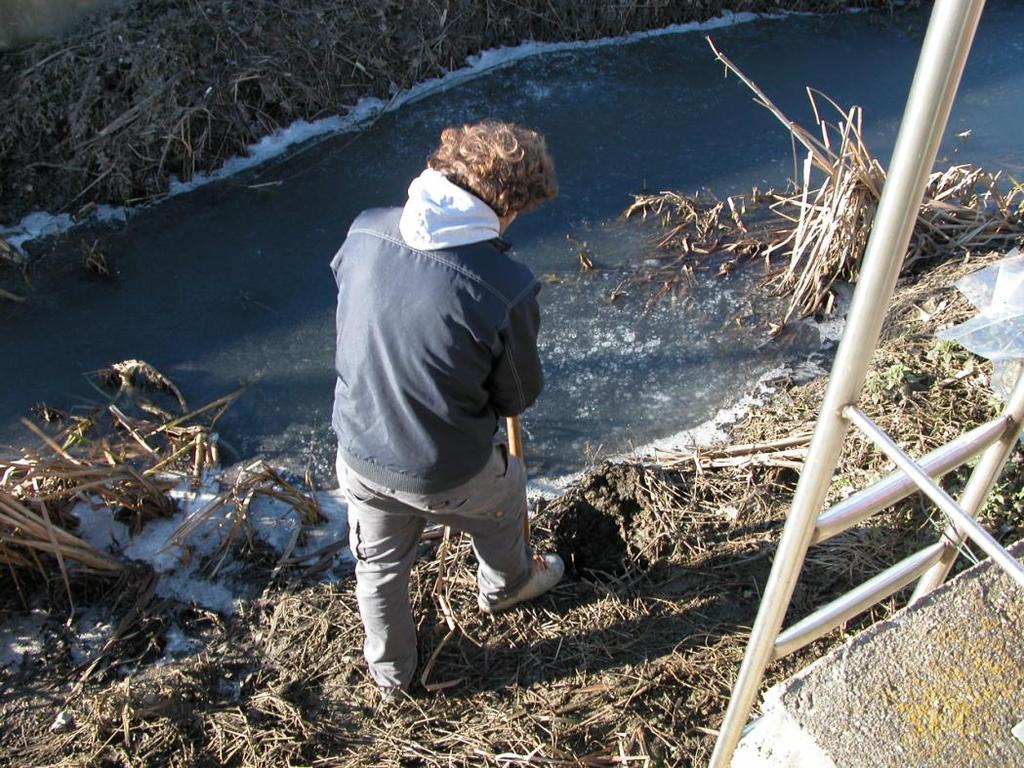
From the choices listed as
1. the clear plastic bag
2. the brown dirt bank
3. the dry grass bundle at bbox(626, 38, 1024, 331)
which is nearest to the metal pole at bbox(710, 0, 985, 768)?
the clear plastic bag

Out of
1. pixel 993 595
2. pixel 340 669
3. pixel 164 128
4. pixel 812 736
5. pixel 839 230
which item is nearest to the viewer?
pixel 812 736

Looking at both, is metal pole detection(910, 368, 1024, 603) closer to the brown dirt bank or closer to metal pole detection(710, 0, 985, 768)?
metal pole detection(710, 0, 985, 768)

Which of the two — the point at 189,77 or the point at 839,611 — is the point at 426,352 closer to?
the point at 839,611

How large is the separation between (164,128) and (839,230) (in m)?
3.61

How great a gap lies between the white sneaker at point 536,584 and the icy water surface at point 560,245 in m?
0.63

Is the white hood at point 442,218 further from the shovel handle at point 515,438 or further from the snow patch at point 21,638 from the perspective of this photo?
the snow patch at point 21,638

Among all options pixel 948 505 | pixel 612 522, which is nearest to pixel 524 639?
pixel 612 522

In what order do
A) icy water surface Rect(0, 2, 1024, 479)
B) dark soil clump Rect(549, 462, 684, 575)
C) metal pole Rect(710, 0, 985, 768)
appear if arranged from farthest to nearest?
icy water surface Rect(0, 2, 1024, 479)
dark soil clump Rect(549, 462, 684, 575)
metal pole Rect(710, 0, 985, 768)

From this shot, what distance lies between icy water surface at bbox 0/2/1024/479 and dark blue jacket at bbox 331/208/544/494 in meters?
1.40

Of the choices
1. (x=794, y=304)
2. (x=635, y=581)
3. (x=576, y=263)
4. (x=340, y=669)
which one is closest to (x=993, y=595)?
(x=635, y=581)

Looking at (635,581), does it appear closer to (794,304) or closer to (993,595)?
(993,595)

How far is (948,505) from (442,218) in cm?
119

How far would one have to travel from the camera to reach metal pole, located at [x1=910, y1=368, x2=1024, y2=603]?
1.67 meters

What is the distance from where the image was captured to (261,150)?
4996 mm
